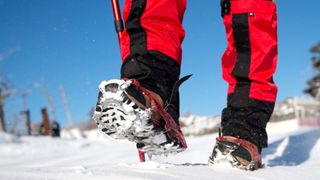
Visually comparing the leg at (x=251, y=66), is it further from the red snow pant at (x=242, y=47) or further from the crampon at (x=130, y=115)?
the crampon at (x=130, y=115)

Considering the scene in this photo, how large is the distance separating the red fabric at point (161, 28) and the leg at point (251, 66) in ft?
0.88

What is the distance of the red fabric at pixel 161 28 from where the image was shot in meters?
1.65

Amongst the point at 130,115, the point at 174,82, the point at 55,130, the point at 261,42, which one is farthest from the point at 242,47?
the point at 55,130

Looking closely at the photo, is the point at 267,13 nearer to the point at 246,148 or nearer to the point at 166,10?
the point at 166,10

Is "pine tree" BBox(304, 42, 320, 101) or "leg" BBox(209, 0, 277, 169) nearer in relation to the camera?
"leg" BBox(209, 0, 277, 169)

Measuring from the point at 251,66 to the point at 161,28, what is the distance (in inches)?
17.3

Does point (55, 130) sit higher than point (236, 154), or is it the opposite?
point (236, 154)

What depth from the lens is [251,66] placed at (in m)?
1.81

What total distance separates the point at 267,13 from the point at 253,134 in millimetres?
525

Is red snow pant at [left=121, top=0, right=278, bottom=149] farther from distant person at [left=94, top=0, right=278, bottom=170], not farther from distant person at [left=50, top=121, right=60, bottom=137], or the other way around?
distant person at [left=50, top=121, right=60, bottom=137]

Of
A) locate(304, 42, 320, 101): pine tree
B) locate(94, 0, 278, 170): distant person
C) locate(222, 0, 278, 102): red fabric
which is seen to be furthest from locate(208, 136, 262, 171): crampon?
locate(304, 42, 320, 101): pine tree

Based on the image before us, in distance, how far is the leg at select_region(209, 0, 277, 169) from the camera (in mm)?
1779

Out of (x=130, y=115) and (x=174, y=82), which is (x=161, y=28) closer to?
(x=174, y=82)

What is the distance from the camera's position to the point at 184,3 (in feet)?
5.97
